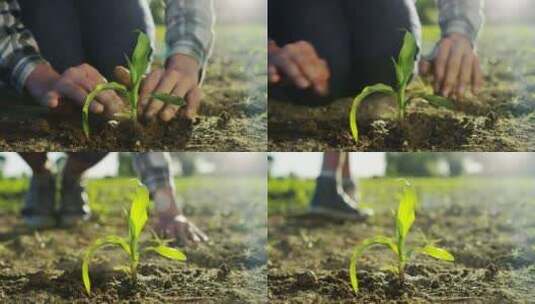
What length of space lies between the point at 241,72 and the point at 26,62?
0.69 meters

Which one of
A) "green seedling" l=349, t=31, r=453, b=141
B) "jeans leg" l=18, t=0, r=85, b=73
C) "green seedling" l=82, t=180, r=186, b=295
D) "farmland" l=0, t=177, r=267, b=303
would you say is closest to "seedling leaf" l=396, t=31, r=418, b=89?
"green seedling" l=349, t=31, r=453, b=141

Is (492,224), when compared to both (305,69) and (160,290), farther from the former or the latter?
(160,290)

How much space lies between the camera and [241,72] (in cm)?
296

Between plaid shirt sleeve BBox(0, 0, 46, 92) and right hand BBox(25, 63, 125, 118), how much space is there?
0.03 m

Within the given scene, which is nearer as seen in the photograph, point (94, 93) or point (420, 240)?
point (94, 93)

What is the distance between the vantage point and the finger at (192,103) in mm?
2953

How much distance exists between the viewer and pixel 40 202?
9.77 ft

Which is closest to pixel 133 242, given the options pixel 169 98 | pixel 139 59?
pixel 169 98

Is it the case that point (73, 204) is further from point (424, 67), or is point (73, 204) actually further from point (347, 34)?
point (424, 67)

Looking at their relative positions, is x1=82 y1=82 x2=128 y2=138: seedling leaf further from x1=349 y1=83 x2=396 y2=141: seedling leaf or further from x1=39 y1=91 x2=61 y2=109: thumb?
x1=349 y1=83 x2=396 y2=141: seedling leaf

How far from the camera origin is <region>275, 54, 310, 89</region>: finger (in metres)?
2.97

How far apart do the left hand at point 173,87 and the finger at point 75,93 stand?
0.14 metres

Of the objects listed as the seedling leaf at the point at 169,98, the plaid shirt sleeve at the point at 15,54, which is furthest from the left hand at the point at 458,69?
the plaid shirt sleeve at the point at 15,54

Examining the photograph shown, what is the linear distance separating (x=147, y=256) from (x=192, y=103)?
0.52 metres
